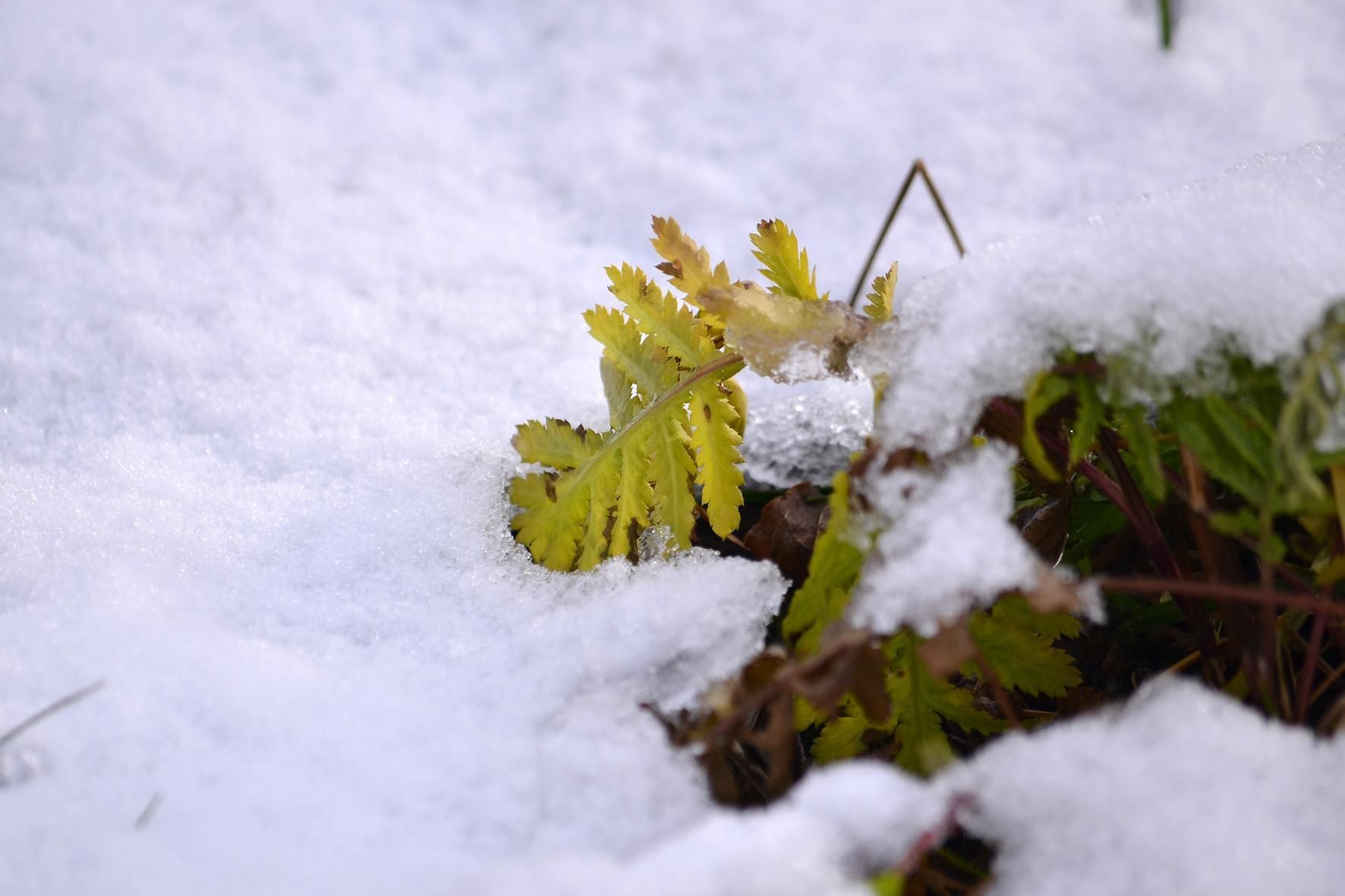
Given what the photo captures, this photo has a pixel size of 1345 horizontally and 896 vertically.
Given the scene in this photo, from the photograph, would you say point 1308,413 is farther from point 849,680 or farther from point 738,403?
point 738,403

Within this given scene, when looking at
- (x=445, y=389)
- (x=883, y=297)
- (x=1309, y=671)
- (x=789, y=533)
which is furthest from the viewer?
(x=445, y=389)

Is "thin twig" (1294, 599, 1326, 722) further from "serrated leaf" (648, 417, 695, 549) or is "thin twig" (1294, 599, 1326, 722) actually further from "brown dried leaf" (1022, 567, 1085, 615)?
"serrated leaf" (648, 417, 695, 549)

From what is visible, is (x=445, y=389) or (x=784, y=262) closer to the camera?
(x=784, y=262)

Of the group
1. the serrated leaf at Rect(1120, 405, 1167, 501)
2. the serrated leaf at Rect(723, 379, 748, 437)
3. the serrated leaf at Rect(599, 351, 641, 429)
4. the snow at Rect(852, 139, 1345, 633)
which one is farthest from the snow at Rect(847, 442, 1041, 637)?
Result: the serrated leaf at Rect(599, 351, 641, 429)

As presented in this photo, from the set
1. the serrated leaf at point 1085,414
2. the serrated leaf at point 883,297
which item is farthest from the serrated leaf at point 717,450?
the serrated leaf at point 1085,414

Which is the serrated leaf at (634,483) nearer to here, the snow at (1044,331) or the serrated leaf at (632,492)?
the serrated leaf at (632,492)

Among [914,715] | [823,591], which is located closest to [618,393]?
[823,591]
